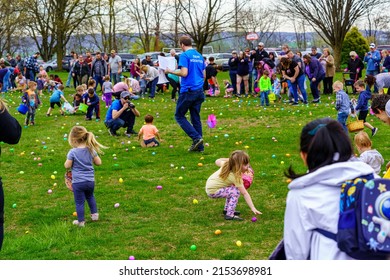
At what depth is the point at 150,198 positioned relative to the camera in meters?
8.52

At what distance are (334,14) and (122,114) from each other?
1143 inches

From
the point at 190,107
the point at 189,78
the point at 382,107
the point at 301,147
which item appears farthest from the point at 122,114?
the point at 301,147

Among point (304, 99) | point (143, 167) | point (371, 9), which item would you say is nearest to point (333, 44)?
point (371, 9)

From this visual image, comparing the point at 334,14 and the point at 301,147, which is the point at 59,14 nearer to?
the point at 334,14

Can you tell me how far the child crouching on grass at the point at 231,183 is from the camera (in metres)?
7.19

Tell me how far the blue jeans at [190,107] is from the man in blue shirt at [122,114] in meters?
2.89

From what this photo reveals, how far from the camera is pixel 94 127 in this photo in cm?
1595

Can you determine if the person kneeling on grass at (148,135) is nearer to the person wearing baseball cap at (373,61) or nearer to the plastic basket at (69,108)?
the plastic basket at (69,108)

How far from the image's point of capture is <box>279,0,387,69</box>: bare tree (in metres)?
39.9

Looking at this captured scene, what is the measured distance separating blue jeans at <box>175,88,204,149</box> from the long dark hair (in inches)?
318

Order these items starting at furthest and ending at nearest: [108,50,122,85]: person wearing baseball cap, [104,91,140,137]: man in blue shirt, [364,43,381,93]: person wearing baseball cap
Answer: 1. [108,50,122,85]: person wearing baseball cap
2. [364,43,381,93]: person wearing baseball cap
3. [104,91,140,137]: man in blue shirt

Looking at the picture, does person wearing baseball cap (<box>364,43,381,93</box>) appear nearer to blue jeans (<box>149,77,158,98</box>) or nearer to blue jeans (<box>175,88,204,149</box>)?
blue jeans (<box>149,77,158,98</box>)

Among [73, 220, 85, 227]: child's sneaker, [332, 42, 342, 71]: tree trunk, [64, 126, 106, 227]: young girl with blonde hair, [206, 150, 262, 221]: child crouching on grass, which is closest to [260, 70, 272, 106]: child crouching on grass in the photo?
[206, 150, 262, 221]: child crouching on grass

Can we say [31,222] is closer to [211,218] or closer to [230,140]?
[211,218]
